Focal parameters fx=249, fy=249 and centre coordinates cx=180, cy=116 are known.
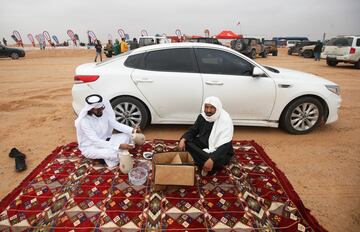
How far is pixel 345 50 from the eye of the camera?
1345 cm

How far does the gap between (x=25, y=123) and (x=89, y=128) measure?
2.80 metres

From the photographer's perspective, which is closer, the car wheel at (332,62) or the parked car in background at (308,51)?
the car wheel at (332,62)

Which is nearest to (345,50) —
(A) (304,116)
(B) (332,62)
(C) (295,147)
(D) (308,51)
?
(B) (332,62)

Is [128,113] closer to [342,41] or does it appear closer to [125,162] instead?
[125,162]

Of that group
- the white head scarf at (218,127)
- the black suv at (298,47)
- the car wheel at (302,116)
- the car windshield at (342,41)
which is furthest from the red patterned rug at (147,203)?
the black suv at (298,47)

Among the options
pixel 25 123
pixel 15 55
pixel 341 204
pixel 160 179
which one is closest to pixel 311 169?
pixel 341 204

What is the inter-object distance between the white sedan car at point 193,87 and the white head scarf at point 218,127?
97 centimetres

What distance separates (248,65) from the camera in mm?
4344

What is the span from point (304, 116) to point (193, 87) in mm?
2140

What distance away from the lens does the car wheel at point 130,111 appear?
171 inches

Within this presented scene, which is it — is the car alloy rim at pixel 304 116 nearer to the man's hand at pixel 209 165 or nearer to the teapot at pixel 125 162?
the man's hand at pixel 209 165

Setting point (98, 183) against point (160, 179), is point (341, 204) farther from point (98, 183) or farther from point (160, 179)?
point (98, 183)

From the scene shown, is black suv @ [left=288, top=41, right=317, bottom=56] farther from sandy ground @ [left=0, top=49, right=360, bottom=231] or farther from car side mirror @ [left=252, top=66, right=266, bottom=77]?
car side mirror @ [left=252, top=66, right=266, bottom=77]

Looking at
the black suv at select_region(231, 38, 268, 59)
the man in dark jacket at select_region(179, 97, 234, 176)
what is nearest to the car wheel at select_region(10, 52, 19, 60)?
the black suv at select_region(231, 38, 268, 59)
